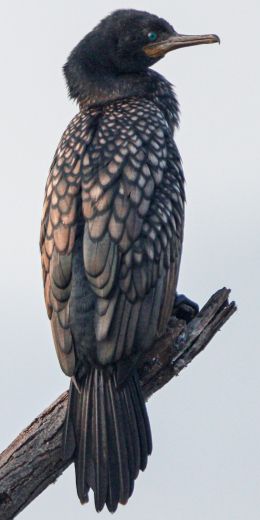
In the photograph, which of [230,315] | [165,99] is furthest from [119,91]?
[230,315]

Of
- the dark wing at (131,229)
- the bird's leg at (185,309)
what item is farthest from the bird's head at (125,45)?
the bird's leg at (185,309)

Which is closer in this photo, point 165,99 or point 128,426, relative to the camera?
point 128,426

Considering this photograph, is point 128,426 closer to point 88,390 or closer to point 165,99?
point 88,390

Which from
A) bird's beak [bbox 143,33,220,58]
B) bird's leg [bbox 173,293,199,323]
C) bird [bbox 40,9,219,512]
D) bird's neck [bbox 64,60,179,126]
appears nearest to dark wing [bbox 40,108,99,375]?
bird [bbox 40,9,219,512]

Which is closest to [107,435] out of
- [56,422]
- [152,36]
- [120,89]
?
[56,422]

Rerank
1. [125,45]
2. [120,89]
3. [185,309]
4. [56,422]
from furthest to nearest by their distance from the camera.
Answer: [125,45] < [120,89] < [185,309] < [56,422]

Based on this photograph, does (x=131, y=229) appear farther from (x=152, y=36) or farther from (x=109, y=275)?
(x=152, y=36)
